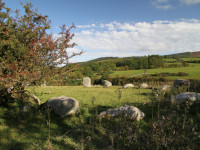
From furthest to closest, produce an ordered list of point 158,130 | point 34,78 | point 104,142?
1. point 34,78
2. point 104,142
3. point 158,130

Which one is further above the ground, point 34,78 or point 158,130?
point 34,78

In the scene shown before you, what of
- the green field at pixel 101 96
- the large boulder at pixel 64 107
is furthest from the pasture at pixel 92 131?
the green field at pixel 101 96

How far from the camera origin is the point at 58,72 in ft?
22.0

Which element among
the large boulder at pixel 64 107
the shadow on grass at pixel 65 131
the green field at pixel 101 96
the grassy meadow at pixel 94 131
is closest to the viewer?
the grassy meadow at pixel 94 131

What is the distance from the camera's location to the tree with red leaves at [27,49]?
18.1 ft

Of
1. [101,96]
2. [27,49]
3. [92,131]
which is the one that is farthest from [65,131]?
[101,96]

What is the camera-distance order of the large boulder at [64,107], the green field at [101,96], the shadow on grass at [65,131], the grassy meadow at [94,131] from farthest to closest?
1. the green field at [101,96]
2. the large boulder at [64,107]
3. the shadow on grass at [65,131]
4. the grassy meadow at [94,131]

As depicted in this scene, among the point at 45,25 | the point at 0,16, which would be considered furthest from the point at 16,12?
the point at 45,25

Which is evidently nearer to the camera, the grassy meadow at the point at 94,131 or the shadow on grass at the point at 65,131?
the grassy meadow at the point at 94,131

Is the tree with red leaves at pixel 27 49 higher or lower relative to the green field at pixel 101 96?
higher

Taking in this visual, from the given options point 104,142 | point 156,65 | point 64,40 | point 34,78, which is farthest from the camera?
point 156,65

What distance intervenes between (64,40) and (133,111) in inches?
184

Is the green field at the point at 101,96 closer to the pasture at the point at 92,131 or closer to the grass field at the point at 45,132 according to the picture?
the grass field at the point at 45,132

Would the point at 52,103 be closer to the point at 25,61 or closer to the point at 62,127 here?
the point at 62,127
